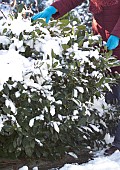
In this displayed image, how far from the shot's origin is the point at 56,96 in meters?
3.03

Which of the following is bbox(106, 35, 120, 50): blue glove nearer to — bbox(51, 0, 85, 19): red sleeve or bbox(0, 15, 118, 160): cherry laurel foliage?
bbox(0, 15, 118, 160): cherry laurel foliage

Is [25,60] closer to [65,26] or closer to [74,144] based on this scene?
[65,26]

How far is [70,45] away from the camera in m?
3.22

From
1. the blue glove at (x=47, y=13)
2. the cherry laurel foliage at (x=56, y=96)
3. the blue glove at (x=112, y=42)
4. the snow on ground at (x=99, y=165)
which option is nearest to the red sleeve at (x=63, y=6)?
the blue glove at (x=47, y=13)

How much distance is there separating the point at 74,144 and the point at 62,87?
61cm

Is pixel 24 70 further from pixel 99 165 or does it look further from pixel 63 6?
pixel 63 6

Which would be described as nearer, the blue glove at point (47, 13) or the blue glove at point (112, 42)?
the blue glove at point (112, 42)

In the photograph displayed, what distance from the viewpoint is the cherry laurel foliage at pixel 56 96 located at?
9.47ft

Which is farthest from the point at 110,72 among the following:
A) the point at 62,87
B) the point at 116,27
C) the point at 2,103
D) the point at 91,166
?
the point at 2,103

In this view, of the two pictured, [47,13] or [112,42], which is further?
[47,13]

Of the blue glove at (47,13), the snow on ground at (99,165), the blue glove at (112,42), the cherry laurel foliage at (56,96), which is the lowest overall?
the snow on ground at (99,165)

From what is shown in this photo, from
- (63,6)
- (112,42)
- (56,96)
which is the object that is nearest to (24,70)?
(56,96)

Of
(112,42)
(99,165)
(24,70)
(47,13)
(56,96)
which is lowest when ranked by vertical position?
(99,165)

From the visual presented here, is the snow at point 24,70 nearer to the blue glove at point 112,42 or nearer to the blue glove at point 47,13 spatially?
the blue glove at point 112,42
